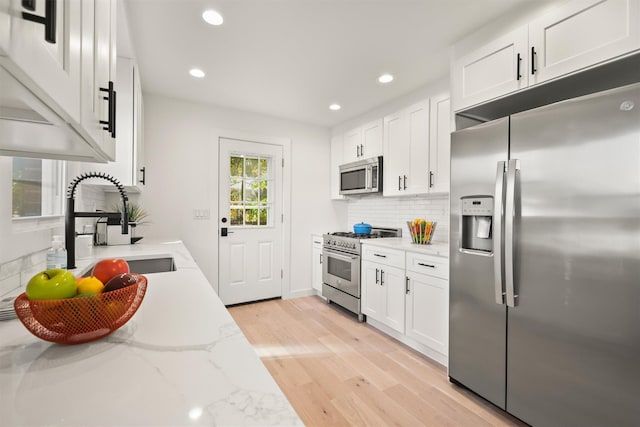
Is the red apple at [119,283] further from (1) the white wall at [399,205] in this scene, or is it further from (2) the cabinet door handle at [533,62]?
(1) the white wall at [399,205]

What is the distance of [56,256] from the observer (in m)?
1.26

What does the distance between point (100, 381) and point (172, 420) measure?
0.20 meters

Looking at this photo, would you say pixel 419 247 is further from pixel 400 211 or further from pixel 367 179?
pixel 367 179

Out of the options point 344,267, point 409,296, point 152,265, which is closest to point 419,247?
point 409,296

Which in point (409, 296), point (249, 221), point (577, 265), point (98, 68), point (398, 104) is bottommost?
point (409, 296)

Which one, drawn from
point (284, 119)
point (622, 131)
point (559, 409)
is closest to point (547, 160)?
point (622, 131)

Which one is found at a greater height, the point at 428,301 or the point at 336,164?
the point at 336,164

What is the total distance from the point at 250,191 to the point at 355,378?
8.30ft

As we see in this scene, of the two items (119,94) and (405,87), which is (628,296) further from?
(119,94)

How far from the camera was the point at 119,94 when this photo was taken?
213cm

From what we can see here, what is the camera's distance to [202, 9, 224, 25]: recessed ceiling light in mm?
1884

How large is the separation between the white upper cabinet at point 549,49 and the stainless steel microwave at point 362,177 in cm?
139

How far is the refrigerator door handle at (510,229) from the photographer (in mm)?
1590

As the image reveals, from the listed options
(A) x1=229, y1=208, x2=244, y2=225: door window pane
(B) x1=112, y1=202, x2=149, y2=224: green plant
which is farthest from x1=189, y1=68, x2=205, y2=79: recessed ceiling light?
(A) x1=229, y1=208, x2=244, y2=225: door window pane
